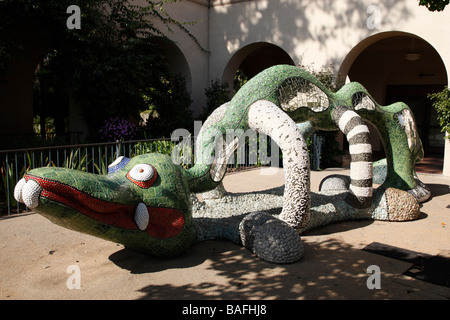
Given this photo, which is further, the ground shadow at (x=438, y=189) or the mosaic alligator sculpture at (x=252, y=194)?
the ground shadow at (x=438, y=189)

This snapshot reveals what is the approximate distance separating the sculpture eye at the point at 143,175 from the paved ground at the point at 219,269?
874 millimetres

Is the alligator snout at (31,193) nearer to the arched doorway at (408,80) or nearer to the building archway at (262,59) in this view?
the building archway at (262,59)

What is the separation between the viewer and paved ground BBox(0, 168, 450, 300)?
3.58 m

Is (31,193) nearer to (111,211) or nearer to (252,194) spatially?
(111,211)

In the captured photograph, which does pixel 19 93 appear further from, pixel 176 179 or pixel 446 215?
pixel 446 215

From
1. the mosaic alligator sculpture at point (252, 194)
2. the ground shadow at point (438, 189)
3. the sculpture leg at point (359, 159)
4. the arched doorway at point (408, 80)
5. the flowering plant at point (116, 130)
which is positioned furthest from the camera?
the arched doorway at point (408, 80)

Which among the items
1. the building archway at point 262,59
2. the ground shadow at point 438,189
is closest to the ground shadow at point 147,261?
the ground shadow at point 438,189

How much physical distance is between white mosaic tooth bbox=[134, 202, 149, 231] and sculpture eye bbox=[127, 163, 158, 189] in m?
0.22

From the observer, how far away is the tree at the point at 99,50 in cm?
935

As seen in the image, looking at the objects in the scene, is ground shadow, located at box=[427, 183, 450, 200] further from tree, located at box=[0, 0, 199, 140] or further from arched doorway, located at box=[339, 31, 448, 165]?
tree, located at box=[0, 0, 199, 140]

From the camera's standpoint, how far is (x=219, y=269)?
409 cm

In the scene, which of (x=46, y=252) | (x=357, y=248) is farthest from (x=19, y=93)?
(x=357, y=248)

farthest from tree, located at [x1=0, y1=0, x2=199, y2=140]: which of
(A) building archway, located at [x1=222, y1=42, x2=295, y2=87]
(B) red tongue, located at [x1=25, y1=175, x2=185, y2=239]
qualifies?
(B) red tongue, located at [x1=25, y1=175, x2=185, y2=239]

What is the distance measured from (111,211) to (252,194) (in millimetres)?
3149
